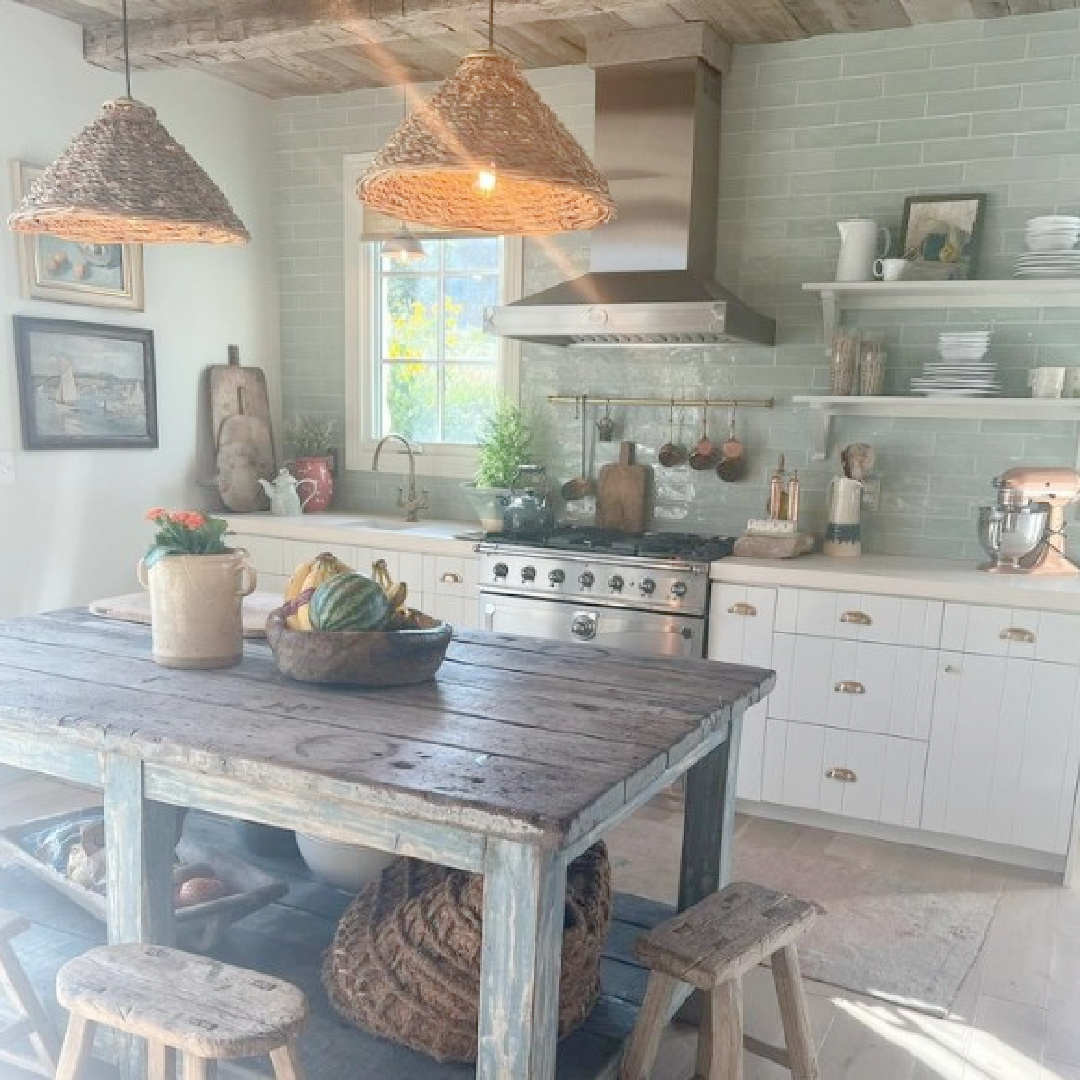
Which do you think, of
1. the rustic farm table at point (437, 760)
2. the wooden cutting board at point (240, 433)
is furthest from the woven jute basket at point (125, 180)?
the wooden cutting board at point (240, 433)

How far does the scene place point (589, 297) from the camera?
3711 millimetres

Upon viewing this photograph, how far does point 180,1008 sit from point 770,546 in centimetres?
266

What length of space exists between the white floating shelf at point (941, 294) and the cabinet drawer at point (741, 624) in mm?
1060

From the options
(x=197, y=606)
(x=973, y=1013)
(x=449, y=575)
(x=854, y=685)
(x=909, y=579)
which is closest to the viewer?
(x=197, y=606)

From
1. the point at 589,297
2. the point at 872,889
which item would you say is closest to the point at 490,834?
the point at 872,889

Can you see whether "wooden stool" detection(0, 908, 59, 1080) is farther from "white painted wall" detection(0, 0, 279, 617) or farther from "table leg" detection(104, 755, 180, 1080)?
"white painted wall" detection(0, 0, 279, 617)

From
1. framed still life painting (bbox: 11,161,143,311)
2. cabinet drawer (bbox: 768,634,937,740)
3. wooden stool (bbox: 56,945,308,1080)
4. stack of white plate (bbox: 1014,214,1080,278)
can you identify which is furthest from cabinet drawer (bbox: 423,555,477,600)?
wooden stool (bbox: 56,945,308,1080)

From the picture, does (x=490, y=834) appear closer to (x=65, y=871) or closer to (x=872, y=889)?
(x=65, y=871)

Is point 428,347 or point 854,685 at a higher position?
point 428,347

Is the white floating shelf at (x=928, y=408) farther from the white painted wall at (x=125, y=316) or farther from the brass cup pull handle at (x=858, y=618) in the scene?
the white painted wall at (x=125, y=316)

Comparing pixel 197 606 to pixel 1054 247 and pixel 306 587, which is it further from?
pixel 1054 247

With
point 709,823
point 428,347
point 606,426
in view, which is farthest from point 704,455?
point 709,823

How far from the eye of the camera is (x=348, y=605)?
77.7 inches

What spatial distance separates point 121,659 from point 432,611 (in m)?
2.02
